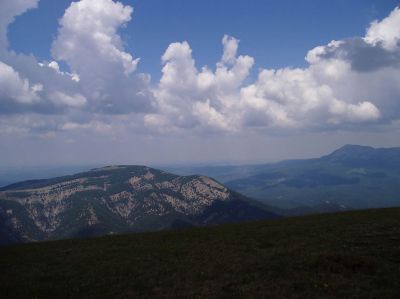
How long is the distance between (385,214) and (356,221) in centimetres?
718

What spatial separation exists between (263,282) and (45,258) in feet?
87.5

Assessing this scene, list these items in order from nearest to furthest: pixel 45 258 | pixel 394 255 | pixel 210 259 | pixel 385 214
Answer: pixel 394 255 < pixel 210 259 < pixel 45 258 < pixel 385 214

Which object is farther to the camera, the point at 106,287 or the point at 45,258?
the point at 45,258

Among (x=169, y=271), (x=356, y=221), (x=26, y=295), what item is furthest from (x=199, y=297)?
(x=356, y=221)

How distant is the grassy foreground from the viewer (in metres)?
21.5

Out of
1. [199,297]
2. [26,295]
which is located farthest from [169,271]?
[26,295]

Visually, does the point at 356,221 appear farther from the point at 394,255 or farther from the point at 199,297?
the point at 199,297

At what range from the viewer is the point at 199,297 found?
68.5 feet

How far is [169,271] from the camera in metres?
27.8

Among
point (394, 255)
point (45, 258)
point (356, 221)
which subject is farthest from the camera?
point (356, 221)

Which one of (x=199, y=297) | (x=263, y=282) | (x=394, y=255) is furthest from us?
(x=394, y=255)

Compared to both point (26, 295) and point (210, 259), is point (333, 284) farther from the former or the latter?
point (26, 295)

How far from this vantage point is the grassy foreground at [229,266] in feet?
70.6

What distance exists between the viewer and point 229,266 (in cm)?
2750
